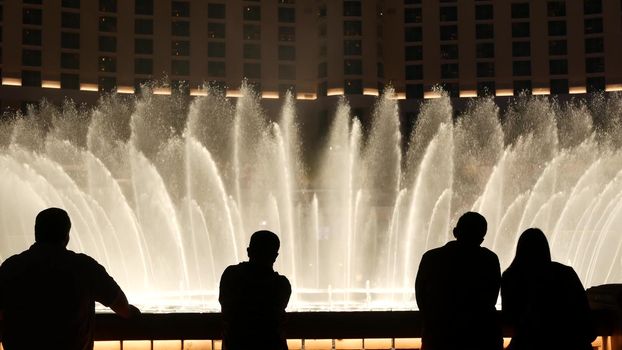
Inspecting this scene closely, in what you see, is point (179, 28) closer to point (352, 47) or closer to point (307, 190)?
point (352, 47)

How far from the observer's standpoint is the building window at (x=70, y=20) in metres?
62.1

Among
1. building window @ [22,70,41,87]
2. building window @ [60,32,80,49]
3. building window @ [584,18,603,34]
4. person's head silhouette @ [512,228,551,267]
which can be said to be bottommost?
person's head silhouette @ [512,228,551,267]

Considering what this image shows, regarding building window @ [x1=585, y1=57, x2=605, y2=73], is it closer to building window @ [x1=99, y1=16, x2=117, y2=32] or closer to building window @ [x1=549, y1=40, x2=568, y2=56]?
building window @ [x1=549, y1=40, x2=568, y2=56]

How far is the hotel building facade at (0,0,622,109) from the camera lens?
62.9 metres

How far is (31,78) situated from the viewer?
198 ft

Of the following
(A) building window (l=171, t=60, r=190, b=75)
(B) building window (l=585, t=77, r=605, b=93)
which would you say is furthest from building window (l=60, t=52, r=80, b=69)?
(B) building window (l=585, t=77, r=605, b=93)

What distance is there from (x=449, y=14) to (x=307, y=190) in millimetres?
23774

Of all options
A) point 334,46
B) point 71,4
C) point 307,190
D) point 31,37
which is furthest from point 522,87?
point 31,37

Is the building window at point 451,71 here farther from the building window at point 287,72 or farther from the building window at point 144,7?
the building window at point 144,7

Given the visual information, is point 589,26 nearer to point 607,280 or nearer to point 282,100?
point 282,100

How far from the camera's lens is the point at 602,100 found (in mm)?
62562

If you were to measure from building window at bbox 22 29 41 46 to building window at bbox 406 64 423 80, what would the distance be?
3064 centimetres

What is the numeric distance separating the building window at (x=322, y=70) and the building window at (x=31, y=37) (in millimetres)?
22845

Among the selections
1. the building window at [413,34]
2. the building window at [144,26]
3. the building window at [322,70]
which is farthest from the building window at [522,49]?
the building window at [144,26]
